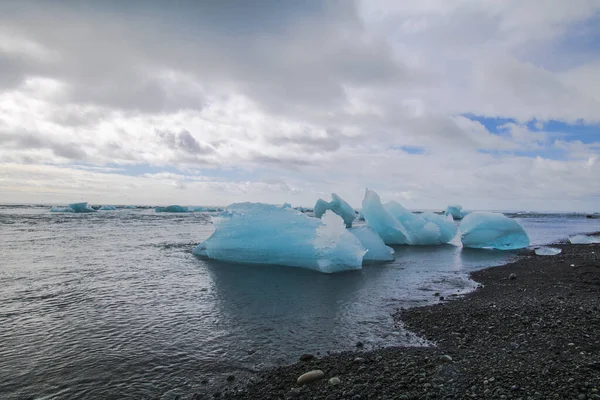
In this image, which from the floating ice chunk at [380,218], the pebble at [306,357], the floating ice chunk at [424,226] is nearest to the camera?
the pebble at [306,357]

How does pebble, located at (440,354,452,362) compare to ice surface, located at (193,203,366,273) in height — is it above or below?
below

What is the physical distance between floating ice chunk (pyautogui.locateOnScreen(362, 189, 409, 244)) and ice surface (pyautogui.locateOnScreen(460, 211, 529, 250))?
11.0ft

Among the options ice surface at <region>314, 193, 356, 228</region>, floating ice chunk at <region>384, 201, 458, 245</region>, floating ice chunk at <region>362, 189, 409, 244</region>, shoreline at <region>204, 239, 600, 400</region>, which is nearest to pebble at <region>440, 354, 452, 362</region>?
shoreline at <region>204, 239, 600, 400</region>

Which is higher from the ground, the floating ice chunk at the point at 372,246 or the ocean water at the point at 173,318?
the floating ice chunk at the point at 372,246

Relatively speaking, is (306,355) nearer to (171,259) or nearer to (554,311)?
(554,311)

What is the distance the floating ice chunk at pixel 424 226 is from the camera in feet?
67.9

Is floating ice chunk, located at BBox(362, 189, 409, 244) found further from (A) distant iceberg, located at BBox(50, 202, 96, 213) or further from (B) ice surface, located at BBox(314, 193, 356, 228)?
(A) distant iceberg, located at BBox(50, 202, 96, 213)

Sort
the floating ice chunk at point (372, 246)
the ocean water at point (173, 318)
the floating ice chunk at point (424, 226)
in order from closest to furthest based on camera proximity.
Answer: the ocean water at point (173, 318), the floating ice chunk at point (372, 246), the floating ice chunk at point (424, 226)

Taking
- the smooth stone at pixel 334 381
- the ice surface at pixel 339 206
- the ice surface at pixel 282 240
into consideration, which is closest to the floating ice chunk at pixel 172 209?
the ice surface at pixel 339 206

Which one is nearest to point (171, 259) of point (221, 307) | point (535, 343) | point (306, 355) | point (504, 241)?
point (221, 307)

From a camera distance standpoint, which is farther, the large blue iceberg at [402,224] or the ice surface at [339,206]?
the ice surface at [339,206]

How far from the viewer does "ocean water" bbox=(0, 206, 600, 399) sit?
431 cm

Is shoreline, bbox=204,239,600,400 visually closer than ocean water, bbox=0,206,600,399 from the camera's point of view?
Yes

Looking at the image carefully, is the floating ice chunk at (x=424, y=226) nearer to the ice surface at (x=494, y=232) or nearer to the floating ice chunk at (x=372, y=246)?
the ice surface at (x=494, y=232)
